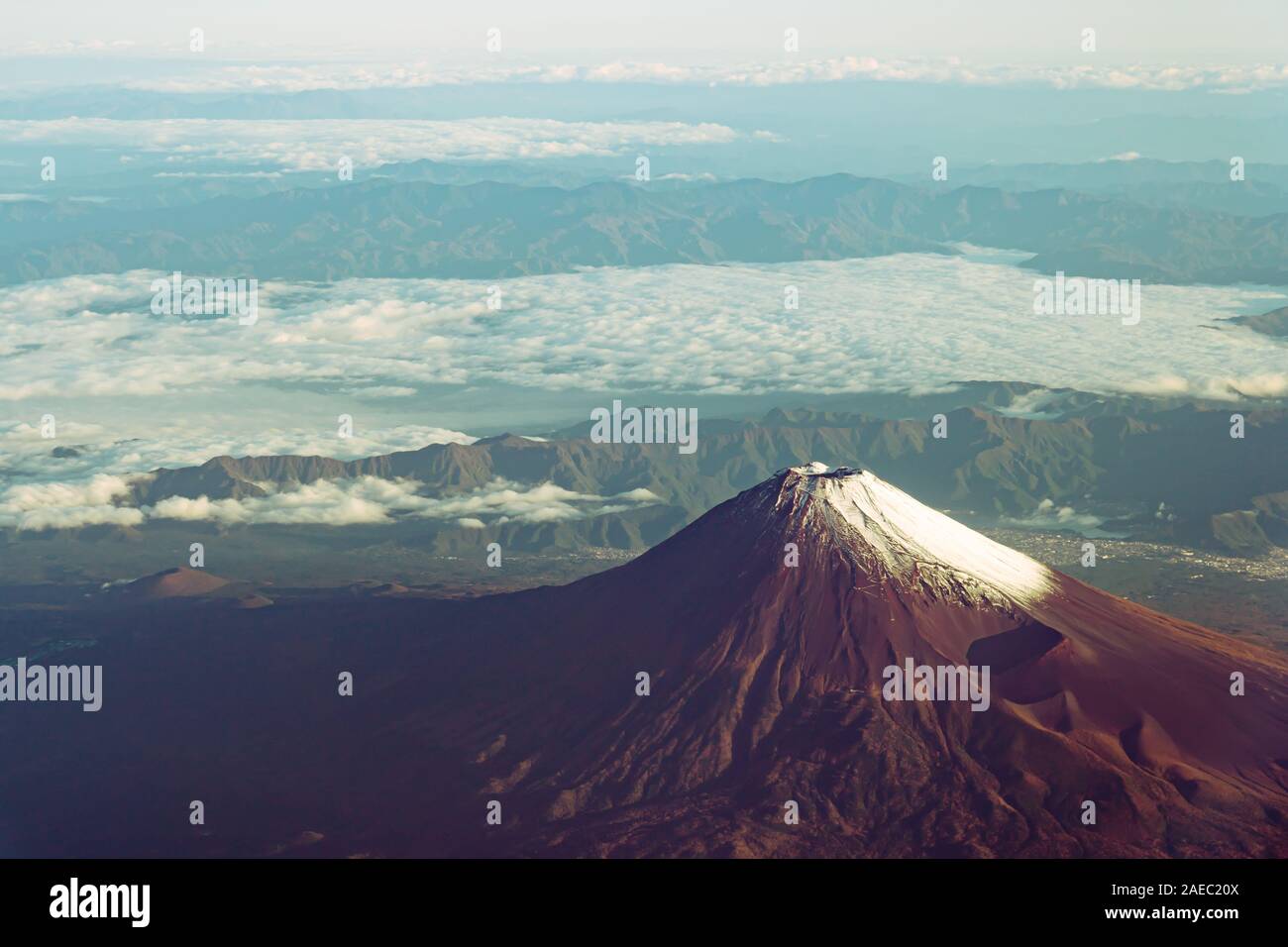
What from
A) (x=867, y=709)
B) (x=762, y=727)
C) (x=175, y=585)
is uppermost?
(x=867, y=709)

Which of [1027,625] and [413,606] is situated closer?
[1027,625]

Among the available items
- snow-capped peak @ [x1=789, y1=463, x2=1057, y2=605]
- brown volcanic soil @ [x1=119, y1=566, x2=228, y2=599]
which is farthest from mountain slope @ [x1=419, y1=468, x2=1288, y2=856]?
brown volcanic soil @ [x1=119, y1=566, x2=228, y2=599]

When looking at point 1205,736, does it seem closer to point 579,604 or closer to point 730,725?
point 730,725

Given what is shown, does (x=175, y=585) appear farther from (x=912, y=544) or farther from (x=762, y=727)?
(x=912, y=544)

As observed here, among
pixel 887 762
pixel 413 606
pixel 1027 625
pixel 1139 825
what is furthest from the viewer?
pixel 413 606

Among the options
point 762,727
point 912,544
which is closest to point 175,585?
point 762,727

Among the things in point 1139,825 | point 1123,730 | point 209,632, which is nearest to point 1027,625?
point 1123,730
